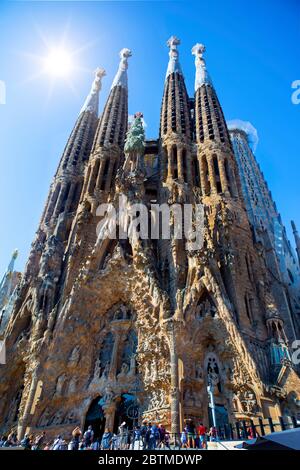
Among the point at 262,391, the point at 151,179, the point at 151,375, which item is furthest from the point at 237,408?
the point at 151,179

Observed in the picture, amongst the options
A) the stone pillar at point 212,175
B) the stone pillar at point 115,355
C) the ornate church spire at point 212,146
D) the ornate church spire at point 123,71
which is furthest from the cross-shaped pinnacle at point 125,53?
the stone pillar at point 115,355

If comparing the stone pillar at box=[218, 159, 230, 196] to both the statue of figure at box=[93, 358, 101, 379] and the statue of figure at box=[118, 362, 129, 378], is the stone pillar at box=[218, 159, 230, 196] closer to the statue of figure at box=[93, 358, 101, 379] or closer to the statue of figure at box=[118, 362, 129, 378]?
the statue of figure at box=[118, 362, 129, 378]

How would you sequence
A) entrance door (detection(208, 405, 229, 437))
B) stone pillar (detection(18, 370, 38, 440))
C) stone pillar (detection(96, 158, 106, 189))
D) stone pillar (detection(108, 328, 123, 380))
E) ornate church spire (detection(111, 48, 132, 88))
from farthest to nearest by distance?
1. ornate church spire (detection(111, 48, 132, 88))
2. stone pillar (detection(96, 158, 106, 189))
3. stone pillar (detection(108, 328, 123, 380))
4. stone pillar (detection(18, 370, 38, 440))
5. entrance door (detection(208, 405, 229, 437))

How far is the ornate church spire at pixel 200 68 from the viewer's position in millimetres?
29031

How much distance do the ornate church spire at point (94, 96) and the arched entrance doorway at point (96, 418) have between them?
25449 mm

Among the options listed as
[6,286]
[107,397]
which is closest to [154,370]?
[107,397]

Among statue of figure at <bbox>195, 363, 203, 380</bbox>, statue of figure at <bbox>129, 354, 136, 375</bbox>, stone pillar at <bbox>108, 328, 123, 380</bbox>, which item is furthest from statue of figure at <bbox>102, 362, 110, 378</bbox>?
statue of figure at <bbox>195, 363, 203, 380</bbox>

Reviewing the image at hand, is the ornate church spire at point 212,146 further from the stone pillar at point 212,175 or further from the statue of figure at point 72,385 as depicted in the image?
the statue of figure at point 72,385

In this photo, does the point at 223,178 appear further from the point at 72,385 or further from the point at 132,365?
the point at 72,385

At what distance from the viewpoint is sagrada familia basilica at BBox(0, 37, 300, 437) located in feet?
41.2

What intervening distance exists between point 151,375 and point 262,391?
159 inches

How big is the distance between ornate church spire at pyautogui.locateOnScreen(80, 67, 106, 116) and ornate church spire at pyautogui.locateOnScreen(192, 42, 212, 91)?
31.7ft

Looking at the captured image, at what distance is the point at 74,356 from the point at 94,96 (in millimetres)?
26689

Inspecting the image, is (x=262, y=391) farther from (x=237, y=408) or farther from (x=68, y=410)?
(x=68, y=410)
